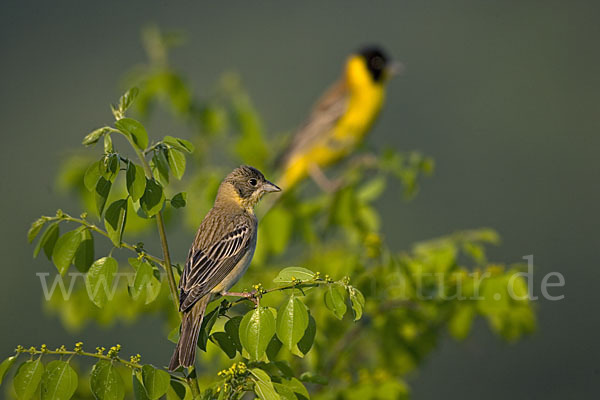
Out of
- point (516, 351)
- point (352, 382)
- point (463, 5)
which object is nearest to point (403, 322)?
point (352, 382)

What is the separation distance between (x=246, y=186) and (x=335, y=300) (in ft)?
4.46

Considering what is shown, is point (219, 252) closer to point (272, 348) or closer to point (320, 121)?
point (272, 348)

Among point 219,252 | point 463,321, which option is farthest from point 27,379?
point 463,321

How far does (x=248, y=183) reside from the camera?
11.4ft

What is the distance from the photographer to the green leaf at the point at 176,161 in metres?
2.28

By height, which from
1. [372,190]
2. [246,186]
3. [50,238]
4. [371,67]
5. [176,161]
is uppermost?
[371,67]

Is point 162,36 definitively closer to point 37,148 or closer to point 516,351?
point 516,351

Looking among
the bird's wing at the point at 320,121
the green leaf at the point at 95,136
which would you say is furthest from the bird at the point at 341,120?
the green leaf at the point at 95,136

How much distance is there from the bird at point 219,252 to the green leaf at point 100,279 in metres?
0.31

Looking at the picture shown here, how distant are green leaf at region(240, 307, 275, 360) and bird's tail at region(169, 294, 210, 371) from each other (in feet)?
0.93

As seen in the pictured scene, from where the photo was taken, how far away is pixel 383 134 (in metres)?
18.4

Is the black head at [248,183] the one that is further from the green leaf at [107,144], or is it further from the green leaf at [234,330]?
the green leaf at [107,144]

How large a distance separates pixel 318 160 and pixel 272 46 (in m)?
17.9

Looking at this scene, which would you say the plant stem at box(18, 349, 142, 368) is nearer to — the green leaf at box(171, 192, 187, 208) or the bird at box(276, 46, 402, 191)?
the green leaf at box(171, 192, 187, 208)
